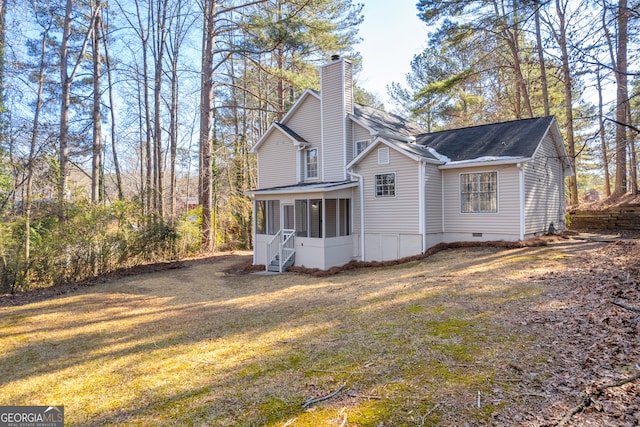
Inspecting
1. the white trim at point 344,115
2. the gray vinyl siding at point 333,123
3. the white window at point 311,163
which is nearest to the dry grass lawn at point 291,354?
the white trim at point 344,115

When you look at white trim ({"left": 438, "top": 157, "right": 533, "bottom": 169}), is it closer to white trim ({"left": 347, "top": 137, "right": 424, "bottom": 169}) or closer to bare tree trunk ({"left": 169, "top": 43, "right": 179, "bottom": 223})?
white trim ({"left": 347, "top": 137, "right": 424, "bottom": 169})

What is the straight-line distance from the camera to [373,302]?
7047mm

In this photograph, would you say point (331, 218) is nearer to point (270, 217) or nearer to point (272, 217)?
point (270, 217)

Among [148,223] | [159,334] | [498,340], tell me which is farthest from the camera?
[148,223]

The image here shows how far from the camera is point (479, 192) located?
12.9 m

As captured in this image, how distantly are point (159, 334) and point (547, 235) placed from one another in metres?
13.8

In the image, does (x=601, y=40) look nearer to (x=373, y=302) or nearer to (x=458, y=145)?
(x=373, y=302)

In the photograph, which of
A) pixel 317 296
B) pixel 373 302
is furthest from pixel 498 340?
pixel 317 296

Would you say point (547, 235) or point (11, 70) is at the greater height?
point (11, 70)

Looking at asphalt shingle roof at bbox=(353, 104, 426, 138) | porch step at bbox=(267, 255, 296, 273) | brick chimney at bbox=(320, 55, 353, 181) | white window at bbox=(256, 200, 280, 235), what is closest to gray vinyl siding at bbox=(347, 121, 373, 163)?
brick chimney at bbox=(320, 55, 353, 181)

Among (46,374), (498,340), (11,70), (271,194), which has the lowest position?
(46,374)

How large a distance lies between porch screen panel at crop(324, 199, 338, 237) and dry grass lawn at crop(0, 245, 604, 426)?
16.5 ft

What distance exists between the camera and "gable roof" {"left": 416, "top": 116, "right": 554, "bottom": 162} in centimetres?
1269

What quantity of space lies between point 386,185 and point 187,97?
1497 centimetres
